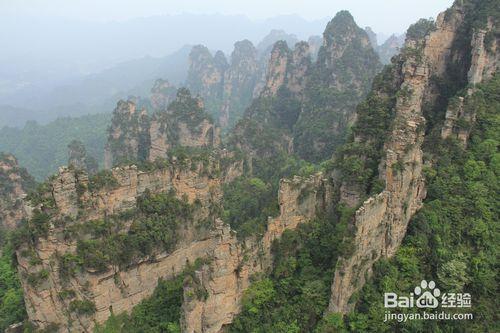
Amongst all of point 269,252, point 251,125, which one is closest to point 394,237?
point 269,252

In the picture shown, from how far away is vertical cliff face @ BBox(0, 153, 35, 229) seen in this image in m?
38.1

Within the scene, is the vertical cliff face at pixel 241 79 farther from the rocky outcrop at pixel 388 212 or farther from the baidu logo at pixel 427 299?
the baidu logo at pixel 427 299

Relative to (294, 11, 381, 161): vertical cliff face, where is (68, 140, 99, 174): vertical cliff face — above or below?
below

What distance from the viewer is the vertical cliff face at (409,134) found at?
760 inches

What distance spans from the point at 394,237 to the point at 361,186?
9.71 feet

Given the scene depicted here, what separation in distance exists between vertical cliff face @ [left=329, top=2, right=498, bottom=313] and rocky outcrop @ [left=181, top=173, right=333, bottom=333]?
329cm

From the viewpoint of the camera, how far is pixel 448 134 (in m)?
24.5

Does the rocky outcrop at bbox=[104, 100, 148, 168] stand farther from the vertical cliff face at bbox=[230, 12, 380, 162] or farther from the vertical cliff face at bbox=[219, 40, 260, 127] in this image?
the vertical cliff face at bbox=[219, 40, 260, 127]

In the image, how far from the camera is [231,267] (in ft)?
68.1

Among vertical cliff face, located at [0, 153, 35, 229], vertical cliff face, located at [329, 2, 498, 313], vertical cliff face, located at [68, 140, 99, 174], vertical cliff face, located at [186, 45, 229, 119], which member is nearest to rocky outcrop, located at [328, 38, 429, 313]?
vertical cliff face, located at [329, 2, 498, 313]

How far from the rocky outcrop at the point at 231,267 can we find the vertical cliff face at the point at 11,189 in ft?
79.7

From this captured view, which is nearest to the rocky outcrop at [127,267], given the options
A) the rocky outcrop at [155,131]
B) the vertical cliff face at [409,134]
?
the vertical cliff face at [409,134]

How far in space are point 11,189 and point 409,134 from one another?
122 feet

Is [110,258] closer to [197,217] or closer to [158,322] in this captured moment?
[158,322]
